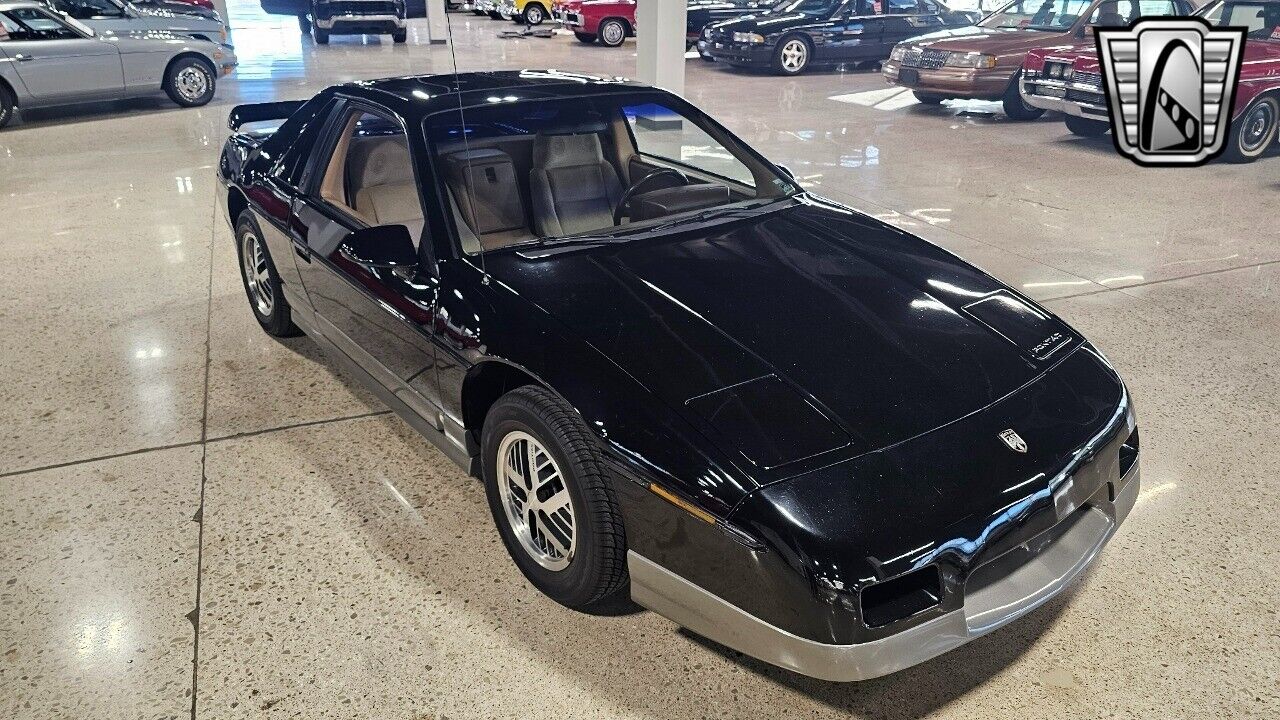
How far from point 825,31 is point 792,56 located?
0.58m

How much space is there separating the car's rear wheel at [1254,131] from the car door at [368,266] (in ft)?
26.6

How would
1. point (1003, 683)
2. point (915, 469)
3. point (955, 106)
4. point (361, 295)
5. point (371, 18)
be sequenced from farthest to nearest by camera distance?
point (371, 18) → point (955, 106) → point (361, 295) → point (1003, 683) → point (915, 469)

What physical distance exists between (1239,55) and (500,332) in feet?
27.8

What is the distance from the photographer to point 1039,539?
→ 218 centimetres

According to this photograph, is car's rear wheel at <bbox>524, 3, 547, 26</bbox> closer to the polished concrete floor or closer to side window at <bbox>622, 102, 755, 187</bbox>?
side window at <bbox>622, 102, 755, 187</bbox>

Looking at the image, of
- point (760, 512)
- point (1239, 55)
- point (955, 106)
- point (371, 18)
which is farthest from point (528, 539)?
point (371, 18)

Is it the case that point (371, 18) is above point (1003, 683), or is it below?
above

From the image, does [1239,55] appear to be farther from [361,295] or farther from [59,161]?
[59,161]

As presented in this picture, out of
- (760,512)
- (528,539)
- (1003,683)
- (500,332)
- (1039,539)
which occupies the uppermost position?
(500,332)

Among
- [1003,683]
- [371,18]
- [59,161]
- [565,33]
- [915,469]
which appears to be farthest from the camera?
[565,33]

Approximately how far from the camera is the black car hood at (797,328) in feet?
7.18

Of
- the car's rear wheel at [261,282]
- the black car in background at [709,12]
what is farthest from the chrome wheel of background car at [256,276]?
the black car in background at [709,12]

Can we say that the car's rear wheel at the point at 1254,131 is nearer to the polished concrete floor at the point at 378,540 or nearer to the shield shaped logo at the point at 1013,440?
the polished concrete floor at the point at 378,540

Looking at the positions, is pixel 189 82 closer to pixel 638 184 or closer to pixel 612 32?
pixel 612 32
